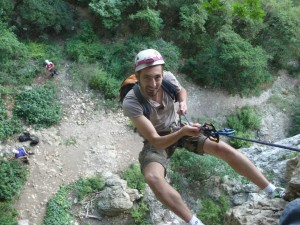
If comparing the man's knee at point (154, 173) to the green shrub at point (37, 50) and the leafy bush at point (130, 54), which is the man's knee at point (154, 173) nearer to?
the leafy bush at point (130, 54)

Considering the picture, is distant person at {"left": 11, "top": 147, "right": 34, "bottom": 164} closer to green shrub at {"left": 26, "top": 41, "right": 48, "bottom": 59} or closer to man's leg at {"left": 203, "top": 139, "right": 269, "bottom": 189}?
green shrub at {"left": 26, "top": 41, "right": 48, "bottom": 59}

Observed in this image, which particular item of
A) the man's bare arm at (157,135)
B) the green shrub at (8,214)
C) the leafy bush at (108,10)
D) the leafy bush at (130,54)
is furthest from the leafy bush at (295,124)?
the man's bare arm at (157,135)

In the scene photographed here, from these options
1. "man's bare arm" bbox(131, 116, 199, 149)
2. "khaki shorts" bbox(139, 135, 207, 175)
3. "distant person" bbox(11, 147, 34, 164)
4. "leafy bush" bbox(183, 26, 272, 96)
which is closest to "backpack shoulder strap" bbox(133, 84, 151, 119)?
"man's bare arm" bbox(131, 116, 199, 149)

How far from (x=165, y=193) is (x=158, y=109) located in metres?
1.16

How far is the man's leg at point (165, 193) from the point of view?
177 inches

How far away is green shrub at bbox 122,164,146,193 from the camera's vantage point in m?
9.12

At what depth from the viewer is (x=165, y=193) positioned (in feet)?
15.0

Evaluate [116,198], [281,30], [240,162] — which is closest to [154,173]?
[240,162]

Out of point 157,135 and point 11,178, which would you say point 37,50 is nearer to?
point 11,178

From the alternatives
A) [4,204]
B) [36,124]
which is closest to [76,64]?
[36,124]

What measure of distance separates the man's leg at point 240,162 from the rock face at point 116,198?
13.5ft

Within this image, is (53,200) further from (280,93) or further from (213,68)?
(280,93)

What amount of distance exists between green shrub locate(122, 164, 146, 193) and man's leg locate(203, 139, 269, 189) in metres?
4.42

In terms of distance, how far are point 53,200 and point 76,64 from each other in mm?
4705
